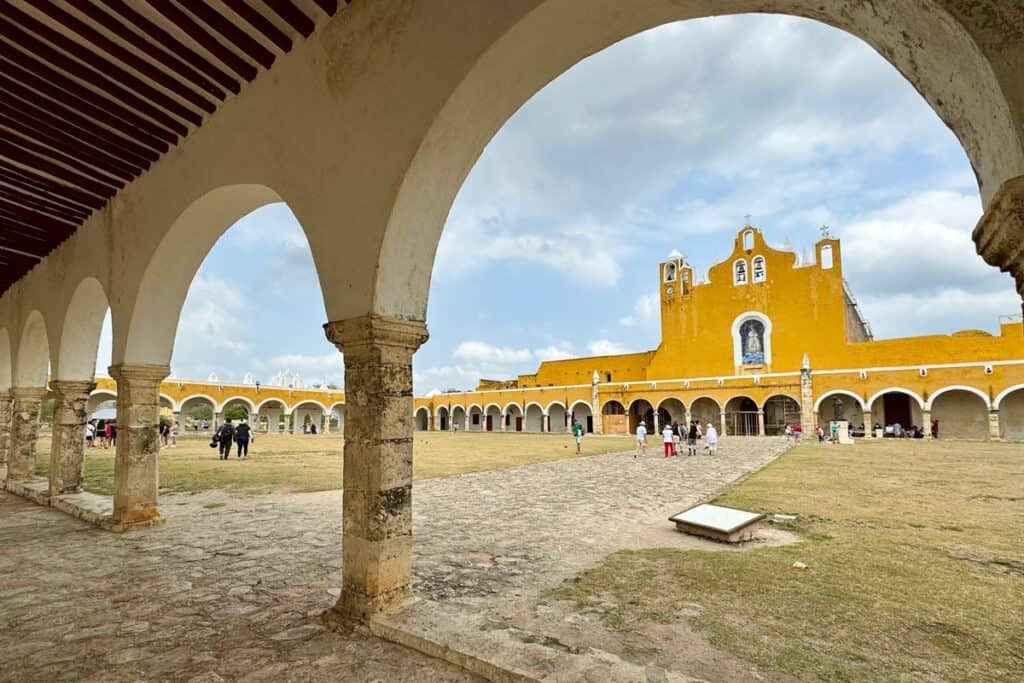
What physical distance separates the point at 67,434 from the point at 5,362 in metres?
4.72

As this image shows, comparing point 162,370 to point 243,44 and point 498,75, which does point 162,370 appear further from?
point 498,75

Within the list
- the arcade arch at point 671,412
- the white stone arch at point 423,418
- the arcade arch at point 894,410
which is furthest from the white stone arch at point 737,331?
the white stone arch at point 423,418

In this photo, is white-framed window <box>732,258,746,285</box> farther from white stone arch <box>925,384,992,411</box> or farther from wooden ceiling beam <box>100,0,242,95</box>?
wooden ceiling beam <box>100,0,242,95</box>

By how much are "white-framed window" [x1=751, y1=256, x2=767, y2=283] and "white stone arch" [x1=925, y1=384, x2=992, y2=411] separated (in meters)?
10.7

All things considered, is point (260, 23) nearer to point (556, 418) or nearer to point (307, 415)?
point (556, 418)

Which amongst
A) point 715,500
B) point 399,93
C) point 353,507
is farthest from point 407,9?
point 715,500

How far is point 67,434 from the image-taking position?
764 centimetres

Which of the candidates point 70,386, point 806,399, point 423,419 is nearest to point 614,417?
point 806,399

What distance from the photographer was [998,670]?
2.78 meters

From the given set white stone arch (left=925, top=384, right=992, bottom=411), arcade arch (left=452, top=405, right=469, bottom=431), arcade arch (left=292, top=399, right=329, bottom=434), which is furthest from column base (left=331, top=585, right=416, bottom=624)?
arcade arch (left=452, top=405, right=469, bottom=431)

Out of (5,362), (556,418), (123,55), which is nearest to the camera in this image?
(123,55)

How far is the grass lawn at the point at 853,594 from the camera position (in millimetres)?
2951

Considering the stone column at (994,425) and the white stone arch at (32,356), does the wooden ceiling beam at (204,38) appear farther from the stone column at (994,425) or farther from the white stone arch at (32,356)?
the stone column at (994,425)

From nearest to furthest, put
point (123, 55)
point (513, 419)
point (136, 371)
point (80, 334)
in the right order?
point (123, 55) < point (136, 371) < point (80, 334) < point (513, 419)
